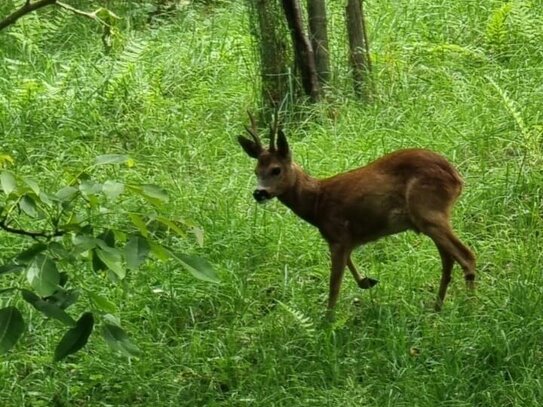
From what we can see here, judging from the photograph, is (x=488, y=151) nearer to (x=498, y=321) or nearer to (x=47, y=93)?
(x=498, y=321)

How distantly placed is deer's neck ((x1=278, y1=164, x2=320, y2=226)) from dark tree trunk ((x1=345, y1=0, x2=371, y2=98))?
248 centimetres

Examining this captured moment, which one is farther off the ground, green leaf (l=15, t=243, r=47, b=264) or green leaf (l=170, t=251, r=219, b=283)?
green leaf (l=15, t=243, r=47, b=264)

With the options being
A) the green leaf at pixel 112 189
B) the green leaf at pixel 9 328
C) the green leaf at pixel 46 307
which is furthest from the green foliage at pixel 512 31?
the green leaf at pixel 9 328

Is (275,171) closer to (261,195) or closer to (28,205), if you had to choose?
(261,195)

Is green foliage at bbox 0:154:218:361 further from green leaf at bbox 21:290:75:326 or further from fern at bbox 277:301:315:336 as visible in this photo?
fern at bbox 277:301:315:336

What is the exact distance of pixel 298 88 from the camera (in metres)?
9.43

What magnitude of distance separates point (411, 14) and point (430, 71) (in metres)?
1.22

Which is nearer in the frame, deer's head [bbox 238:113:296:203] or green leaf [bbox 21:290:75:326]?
green leaf [bbox 21:290:75:326]

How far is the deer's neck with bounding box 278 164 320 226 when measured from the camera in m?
7.04

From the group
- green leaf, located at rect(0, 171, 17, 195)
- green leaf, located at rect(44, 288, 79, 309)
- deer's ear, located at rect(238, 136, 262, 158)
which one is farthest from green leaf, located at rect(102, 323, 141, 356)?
deer's ear, located at rect(238, 136, 262, 158)

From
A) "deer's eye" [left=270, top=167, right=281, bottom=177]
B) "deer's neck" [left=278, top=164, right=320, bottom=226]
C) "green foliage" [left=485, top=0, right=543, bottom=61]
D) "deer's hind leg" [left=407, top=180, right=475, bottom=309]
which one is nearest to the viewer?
"deer's hind leg" [left=407, top=180, right=475, bottom=309]

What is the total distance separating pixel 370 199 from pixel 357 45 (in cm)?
292

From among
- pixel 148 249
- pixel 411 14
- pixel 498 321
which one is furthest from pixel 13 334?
pixel 411 14

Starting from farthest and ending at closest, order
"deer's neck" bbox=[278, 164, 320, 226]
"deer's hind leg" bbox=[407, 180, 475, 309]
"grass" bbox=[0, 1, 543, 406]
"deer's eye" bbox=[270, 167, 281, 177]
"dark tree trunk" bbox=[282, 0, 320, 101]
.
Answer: "dark tree trunk" bbox=[282, 0, 320, 101] → "deer's neck" bbox=[278, 164, 320, 226] → "deer's eye" bbox=[270, 167, 281, 177] → "deer's hind leg" bbox=[407, 180, 475, 309] → "grass" bbox=[0, 1, 543, 406]
